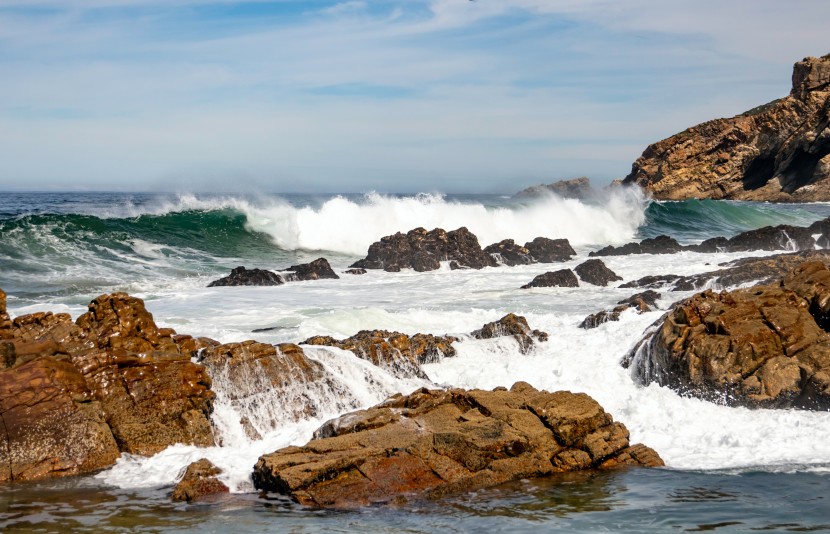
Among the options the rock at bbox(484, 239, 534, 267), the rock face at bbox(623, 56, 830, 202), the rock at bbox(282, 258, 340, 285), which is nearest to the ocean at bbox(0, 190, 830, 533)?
the rock at bbox(282, 258, 340, 285)

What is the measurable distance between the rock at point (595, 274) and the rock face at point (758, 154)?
161ft

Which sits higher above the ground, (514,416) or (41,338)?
(41,338)

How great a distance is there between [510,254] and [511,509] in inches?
847

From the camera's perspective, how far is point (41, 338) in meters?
10.7

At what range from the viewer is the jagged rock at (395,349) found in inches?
515

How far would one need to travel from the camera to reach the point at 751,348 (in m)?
11.5

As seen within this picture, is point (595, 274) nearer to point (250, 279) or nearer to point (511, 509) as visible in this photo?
point (250, 279)

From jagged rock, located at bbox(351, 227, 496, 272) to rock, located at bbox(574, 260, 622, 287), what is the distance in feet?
17.0

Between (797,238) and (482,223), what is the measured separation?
630 inches

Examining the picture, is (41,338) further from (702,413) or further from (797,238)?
(797,238)

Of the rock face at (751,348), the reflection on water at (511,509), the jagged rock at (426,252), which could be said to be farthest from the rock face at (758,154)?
the reflection on water at (511,509)

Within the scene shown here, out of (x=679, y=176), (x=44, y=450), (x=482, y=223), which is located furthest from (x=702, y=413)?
(x=679, y=176)

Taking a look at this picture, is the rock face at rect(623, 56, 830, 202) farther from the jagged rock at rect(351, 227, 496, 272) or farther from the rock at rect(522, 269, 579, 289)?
the rock at rect(522, 269, 579, 289)

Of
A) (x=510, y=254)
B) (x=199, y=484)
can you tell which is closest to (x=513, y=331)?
(x=199, y=484)
